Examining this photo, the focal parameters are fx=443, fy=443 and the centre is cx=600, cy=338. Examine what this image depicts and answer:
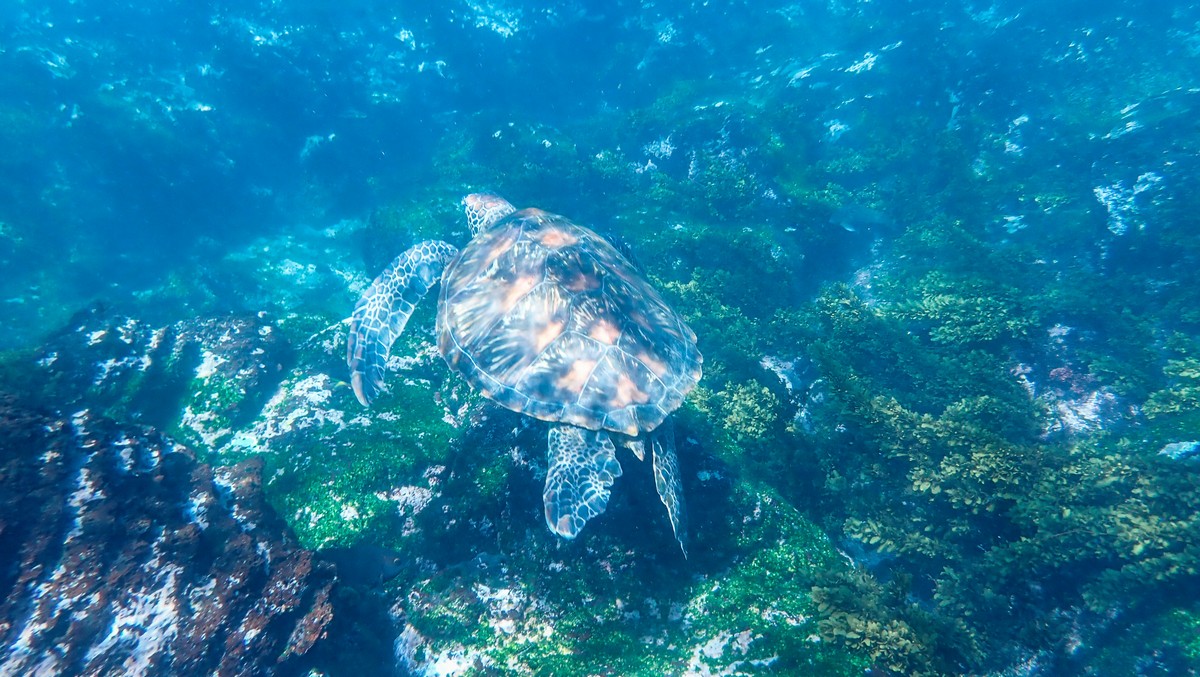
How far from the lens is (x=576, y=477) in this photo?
5.06m

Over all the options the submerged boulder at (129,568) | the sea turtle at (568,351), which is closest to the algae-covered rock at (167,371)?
the sea turtle at (568,351)

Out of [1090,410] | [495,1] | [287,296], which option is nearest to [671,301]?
[1090,410]

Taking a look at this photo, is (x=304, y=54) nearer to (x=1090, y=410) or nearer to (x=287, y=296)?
(x=287, y=296)

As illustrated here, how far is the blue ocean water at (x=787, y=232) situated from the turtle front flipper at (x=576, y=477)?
0.56 metres

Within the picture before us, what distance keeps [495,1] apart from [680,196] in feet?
46.8

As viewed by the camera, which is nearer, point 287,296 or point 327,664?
point 327,664

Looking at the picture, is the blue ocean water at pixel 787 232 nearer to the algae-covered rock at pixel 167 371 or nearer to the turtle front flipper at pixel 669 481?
the algae-covered rock at pixel 167 371

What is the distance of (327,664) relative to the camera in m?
4.28

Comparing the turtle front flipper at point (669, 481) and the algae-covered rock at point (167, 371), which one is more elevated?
the algae-covered rock at point (167, 371)

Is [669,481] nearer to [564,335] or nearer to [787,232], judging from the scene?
[564,335]

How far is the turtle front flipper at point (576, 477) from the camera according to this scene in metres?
4.81

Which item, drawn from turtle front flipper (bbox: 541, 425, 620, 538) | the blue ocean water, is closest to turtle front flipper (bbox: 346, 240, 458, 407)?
the blue ocean water

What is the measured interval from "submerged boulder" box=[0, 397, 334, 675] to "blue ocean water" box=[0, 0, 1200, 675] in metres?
0.71

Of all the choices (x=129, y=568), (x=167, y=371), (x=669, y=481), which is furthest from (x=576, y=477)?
(x=167, y=371)
